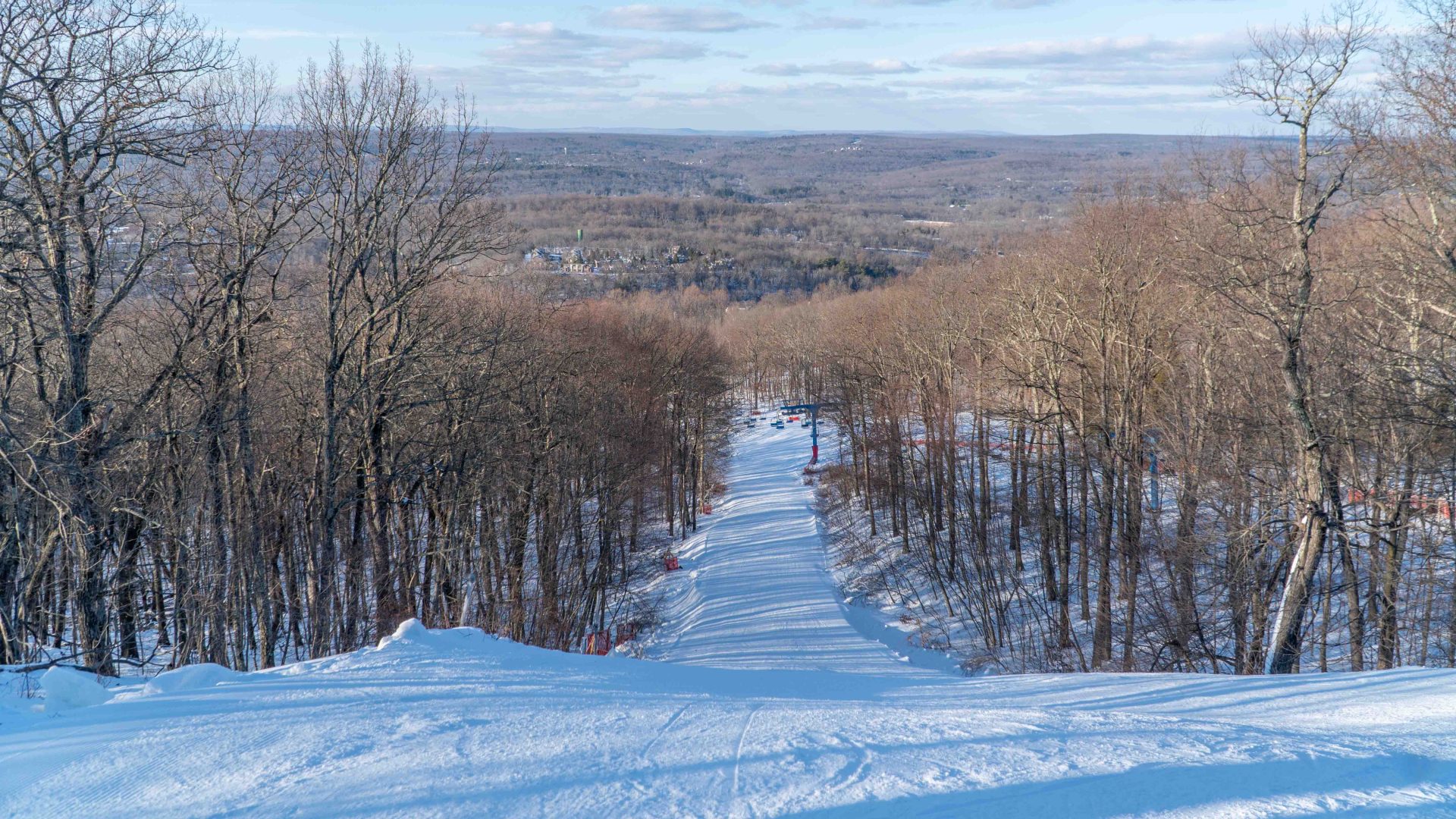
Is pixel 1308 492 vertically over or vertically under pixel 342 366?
under

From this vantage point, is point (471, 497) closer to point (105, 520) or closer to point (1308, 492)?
point (105, 520)

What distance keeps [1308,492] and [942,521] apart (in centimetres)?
2021

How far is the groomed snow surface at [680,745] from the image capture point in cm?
432

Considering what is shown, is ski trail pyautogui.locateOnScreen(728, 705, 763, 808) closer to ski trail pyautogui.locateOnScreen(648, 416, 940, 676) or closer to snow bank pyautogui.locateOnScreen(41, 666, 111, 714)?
snow bank pyautogui.locateOnScreen(41, 666, 111, 714)

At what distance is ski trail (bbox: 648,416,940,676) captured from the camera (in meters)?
20.4

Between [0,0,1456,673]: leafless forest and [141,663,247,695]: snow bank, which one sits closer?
[141,663,247,695]: snow bank

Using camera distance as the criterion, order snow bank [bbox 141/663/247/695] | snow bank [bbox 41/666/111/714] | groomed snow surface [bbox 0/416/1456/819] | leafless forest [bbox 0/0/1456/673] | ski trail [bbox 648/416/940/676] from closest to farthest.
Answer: groomed snow surface [bbox 0/416/1456/819] < snow bank [bbox 41/666/111/714] < snow bank [bbox 141/663/247/695] < leafless forest [bbox 0/0/1456/673] < ski trail [bbox 648/416/940/676]

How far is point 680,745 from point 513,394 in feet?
53.7

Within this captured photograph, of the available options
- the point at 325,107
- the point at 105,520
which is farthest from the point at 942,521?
the point at 105,520

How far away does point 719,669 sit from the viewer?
29.5 ft

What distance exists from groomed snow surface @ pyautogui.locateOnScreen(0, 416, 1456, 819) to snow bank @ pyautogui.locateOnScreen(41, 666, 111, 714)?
0.05ft

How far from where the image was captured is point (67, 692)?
581 centimetres

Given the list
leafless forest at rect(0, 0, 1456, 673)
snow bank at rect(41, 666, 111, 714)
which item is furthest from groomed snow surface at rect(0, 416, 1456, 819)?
leafless forest at rect(0, 0, 1456, 673)

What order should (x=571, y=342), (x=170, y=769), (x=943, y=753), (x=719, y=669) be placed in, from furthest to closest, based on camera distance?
1. (x=571, y=342)
2. (x=719, y=669)
3. (x=943, y=753)
4. (x=170, y=769)
